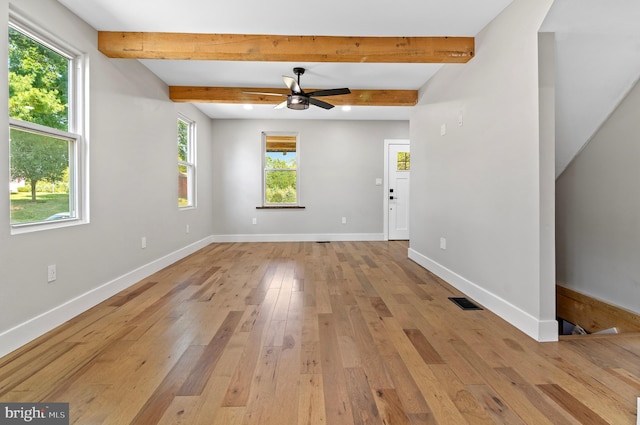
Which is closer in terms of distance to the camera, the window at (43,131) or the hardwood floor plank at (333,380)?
the hardwood floor plank at (333,380)

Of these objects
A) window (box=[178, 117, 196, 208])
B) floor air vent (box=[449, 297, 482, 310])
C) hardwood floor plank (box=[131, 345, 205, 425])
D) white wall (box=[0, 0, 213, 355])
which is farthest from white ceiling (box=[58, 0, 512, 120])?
hardwood floor plank (box=[131, 345, 205, 425])

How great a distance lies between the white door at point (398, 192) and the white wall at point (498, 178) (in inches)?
102

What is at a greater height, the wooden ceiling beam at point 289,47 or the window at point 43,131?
the wooden ceiling beam at point 289,47

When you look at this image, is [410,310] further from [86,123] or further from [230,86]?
[230,86]

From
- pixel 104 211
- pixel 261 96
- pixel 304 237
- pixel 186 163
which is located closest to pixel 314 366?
pixel 104 211

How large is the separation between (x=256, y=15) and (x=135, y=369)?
8.68 ft

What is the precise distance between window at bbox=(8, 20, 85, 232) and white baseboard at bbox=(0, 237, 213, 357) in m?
0.63

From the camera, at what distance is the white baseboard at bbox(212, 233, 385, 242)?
645cm

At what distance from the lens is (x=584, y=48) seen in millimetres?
2160

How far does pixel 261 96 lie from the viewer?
4570 mm

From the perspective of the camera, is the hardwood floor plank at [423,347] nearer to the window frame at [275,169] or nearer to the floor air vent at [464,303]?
the floor air vent at [464,303]

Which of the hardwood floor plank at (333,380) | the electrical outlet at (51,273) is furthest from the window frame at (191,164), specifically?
the hardwood floor plank at (333,380)

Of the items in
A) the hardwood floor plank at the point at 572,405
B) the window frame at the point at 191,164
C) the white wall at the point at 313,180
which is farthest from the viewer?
the white wall at the point at 313,180

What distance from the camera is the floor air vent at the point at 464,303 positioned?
8.91 ft
